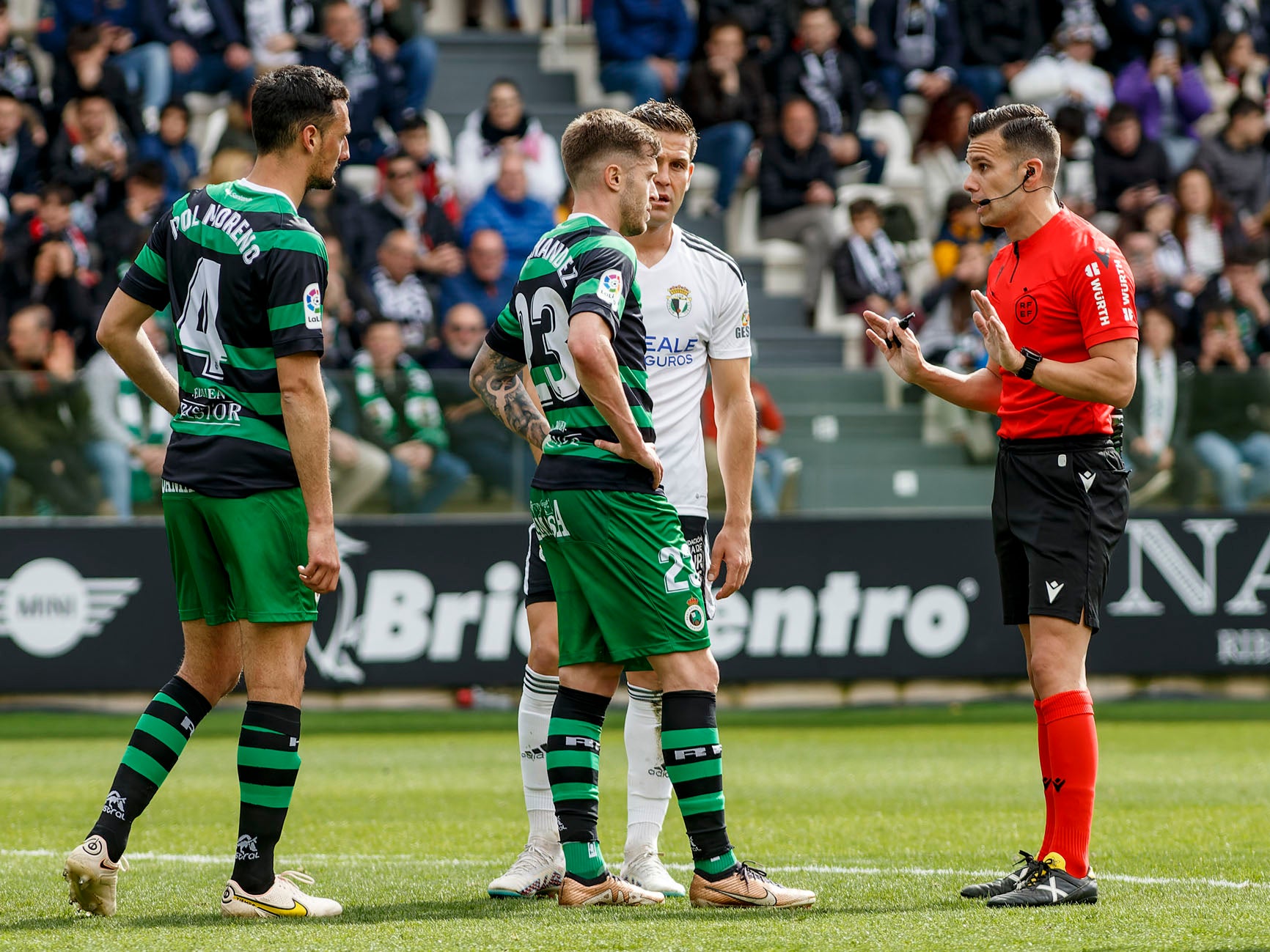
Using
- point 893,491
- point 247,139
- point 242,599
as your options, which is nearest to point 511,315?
point 242,599

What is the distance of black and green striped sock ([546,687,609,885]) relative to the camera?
518 cm

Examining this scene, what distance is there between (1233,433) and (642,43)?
759cm

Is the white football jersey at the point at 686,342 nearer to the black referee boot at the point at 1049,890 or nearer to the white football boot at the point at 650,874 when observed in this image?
the white football boot at the point at 650,874

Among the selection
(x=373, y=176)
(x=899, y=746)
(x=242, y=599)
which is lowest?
(x=899, y=746)

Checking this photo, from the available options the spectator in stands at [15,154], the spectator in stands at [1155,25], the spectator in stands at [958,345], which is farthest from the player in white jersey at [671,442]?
the spectator in stands at [1155,25]

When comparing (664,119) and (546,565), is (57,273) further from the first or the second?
(546,565)

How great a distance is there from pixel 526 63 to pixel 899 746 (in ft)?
33.8

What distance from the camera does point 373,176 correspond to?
52.5ft

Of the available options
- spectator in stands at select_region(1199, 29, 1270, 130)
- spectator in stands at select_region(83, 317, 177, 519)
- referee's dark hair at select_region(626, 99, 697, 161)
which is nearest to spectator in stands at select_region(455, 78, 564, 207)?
spectator in stands at select_region(83, 317, 177, 519)

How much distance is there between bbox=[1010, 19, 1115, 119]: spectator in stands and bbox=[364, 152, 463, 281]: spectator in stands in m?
6.56

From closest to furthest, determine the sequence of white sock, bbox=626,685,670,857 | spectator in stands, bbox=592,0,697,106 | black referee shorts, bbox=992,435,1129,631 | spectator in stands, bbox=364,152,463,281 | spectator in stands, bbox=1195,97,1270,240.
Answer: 1. black referee shorts, bbox=992,435,1129,631
2. white sock, bbox=626,685,670,857
3. spectator in stands, bbox=364,152,463,281
4. spectator in stands, bbox=592,0,697,106
5. spectator in stands, bbox=1195,97,1270,240

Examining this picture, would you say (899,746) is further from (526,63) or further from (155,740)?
(526,63)

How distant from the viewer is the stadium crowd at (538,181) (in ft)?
39.2

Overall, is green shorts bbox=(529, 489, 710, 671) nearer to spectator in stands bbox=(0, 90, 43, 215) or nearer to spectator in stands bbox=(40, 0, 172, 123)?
spectator in stands bbox=(0, 90, 43, 215)
